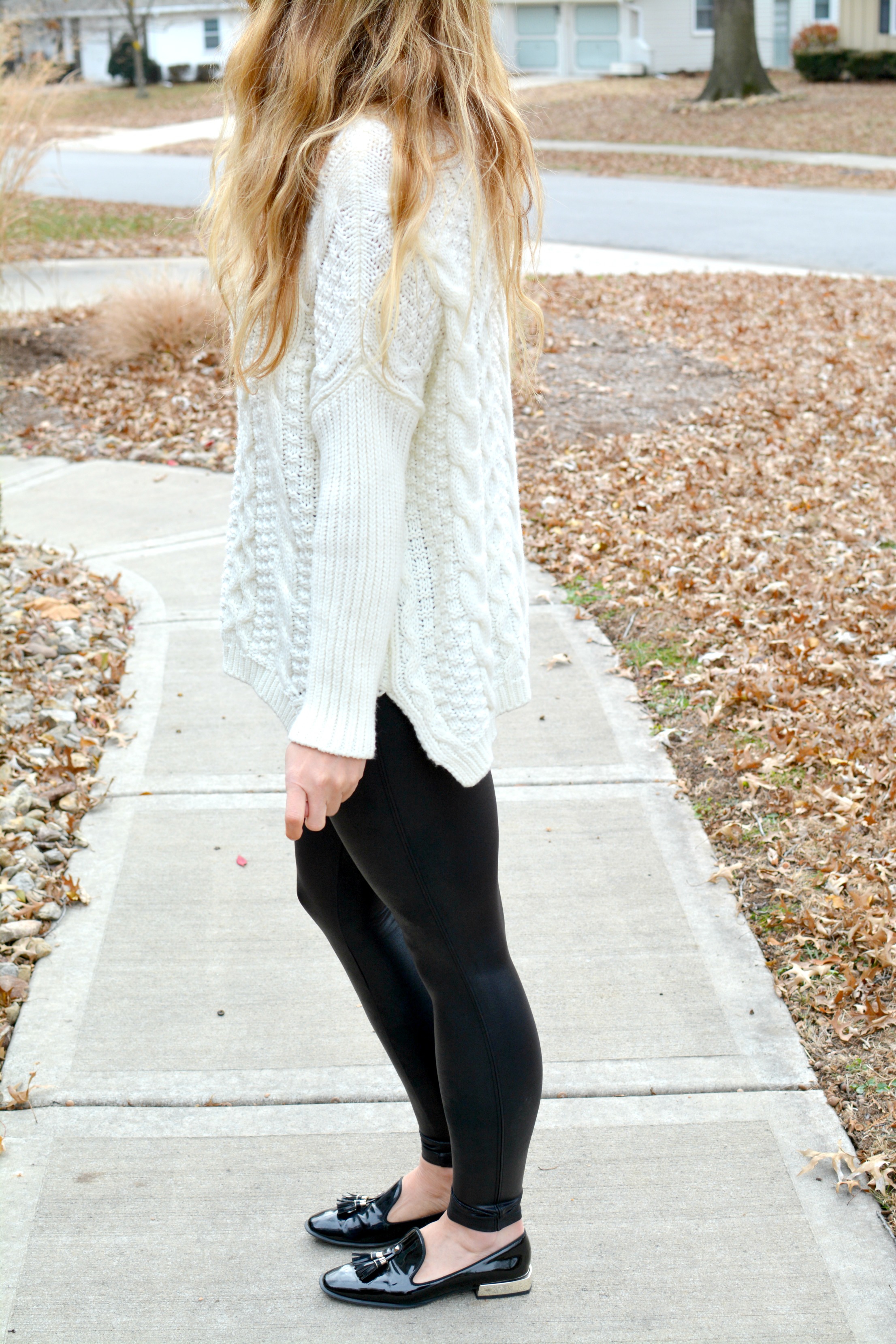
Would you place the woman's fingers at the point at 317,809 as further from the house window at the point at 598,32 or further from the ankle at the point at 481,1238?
the house window at the point at 598,32

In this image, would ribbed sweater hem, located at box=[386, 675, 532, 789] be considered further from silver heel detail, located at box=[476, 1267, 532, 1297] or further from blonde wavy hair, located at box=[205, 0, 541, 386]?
silver heel detail, located at box=[476, 1267, 532, 1297]

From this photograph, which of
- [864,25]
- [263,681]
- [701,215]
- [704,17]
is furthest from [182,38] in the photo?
[263,681]

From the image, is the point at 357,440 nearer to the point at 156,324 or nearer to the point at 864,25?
the point at 156,324

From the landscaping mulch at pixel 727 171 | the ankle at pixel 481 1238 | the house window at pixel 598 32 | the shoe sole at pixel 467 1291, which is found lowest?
the shoe sole at pixel 467 1291

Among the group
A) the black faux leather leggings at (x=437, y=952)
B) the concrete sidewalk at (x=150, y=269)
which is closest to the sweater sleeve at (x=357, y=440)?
the black faux leather leggings at (x=437, y=952)

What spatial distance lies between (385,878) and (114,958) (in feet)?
4.91

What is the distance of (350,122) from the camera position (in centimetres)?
145

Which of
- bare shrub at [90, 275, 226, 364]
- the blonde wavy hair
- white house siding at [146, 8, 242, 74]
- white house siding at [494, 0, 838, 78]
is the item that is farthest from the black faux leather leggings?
white house siding at [146, 8, 242, 74]

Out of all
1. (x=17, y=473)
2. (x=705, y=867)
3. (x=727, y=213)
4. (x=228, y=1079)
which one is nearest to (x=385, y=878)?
(x=228, y=1079)

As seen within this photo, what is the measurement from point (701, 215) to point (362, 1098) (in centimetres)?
1469

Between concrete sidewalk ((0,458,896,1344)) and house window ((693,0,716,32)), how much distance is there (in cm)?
3806

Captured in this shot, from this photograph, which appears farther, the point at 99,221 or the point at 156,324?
the point at 99,221

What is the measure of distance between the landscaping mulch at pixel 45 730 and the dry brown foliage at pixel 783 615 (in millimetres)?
1751

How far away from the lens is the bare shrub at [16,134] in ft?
28.0
